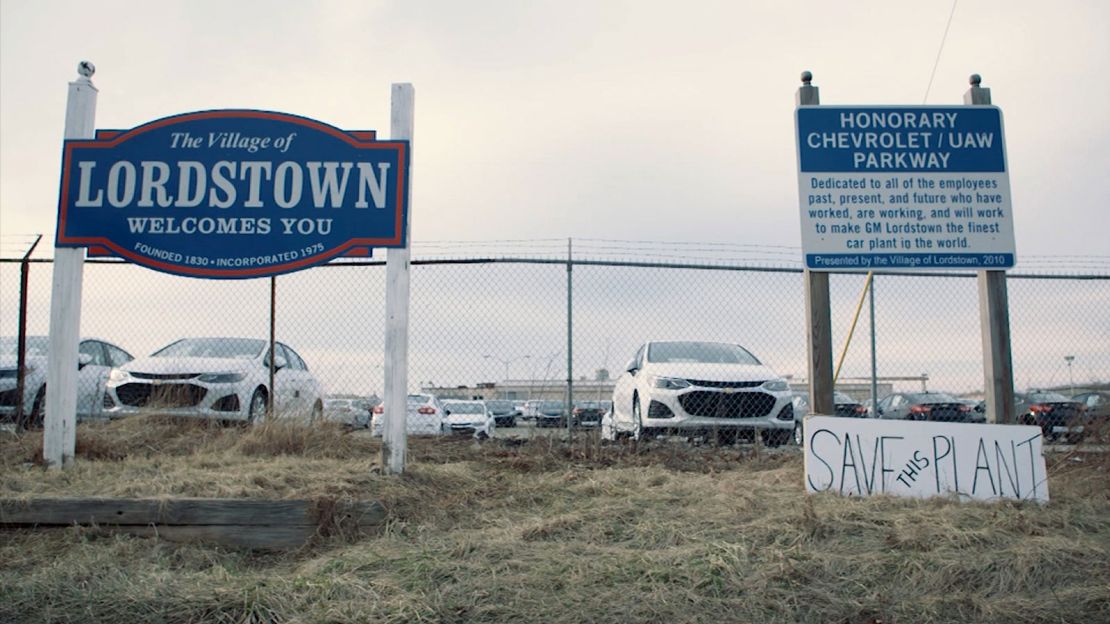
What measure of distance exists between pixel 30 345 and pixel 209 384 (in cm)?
294

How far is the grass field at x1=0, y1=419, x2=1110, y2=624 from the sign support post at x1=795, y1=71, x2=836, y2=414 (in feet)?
2.02

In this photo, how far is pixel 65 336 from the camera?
5809 millimetres

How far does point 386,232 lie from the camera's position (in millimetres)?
5738

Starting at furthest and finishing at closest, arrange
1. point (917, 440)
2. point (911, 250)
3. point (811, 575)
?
point (911, 250) → point (917, 440) → point (811, 575)

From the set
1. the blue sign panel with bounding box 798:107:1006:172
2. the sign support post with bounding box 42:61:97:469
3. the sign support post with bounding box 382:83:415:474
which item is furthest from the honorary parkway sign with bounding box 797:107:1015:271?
the sign support post with bounding box 42:61:97:469

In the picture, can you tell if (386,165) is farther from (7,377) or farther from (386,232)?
(7,377)

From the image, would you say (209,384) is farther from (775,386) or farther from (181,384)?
(775,386)

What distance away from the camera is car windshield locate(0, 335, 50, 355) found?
916 centimetres

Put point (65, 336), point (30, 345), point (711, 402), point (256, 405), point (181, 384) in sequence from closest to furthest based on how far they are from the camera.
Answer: point (65, 336)
point (711, 402)
point (181, 384)
point (256, 405)
point (30, 345)

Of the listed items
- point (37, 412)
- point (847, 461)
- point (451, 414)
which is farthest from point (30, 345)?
point (451, 414)

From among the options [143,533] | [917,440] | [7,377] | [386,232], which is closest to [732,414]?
[917,440]

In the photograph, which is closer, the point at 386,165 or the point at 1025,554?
the point at 1025,554

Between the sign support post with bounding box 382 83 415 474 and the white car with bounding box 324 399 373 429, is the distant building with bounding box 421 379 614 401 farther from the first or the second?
the sign support post with bounding box 382 83 415 474

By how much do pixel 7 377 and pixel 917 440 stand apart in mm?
9255
